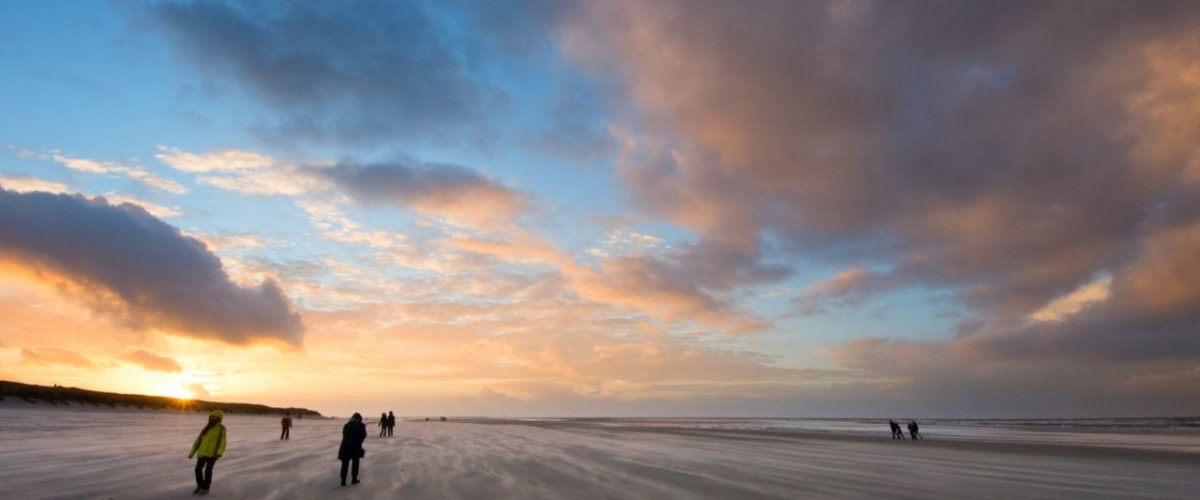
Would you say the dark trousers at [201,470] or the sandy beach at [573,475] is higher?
the dark trousers at [201,470]

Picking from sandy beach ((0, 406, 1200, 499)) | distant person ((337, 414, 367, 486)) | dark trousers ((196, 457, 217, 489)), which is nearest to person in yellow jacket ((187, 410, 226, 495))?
dark trousers ((196, 457, 217, 489))

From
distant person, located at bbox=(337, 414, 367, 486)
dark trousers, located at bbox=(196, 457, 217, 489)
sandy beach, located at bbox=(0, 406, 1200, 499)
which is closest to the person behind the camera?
dark trousers, located at bbox=(196, 457, 217, 489)

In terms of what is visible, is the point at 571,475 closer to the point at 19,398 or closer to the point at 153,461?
the point at 153,461

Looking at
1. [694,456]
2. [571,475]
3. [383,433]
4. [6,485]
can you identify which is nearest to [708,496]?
[571,475]

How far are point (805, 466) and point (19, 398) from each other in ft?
347

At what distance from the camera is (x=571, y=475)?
768 inches

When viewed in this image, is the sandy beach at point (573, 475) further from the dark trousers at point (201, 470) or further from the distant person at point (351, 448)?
the distant person at point (351, 448)

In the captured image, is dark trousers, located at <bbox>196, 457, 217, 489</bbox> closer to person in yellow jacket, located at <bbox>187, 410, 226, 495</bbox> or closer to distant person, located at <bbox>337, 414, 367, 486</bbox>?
person in yellow jacket, located at <bbox>187, 410, 226, 495</bbox>

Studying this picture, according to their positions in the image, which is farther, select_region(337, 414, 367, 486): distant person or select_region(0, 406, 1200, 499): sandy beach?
select_region(337, 414, 367, 486): distant person

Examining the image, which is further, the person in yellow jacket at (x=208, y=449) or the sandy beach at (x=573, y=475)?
the sandy beach at (x=573, y=475)

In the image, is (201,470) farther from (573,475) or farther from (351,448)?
(573,475)

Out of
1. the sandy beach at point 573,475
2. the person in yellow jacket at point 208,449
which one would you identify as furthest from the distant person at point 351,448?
the person in yellow jacket at point 208,449

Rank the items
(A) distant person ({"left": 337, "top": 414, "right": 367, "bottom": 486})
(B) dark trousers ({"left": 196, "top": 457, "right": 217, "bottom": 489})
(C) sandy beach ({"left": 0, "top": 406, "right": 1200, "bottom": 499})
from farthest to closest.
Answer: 1. (A) distant person ({"left": 337, "top": 414, "right": 367, "bottom": 486})
2. (C) sandy beach ({"left": 0, "top": 406, "right": 1200, "bottom": 499})
3. (B) dark trousers ({"left": 196, "top": 457, "right": 217, "bottom": 489})

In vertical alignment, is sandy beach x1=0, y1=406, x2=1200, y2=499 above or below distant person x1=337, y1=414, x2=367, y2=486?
below
